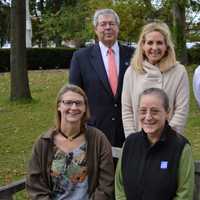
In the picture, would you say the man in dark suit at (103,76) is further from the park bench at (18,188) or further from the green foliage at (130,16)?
the green foliage at (130,16)

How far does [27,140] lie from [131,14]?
41.8 ft

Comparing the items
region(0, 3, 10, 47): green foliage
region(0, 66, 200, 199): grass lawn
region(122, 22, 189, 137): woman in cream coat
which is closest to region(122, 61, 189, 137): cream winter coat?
region(122, 22, 189, 137): woman in cream coat

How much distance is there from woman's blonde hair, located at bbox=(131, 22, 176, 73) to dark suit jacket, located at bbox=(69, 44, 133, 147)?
0.50m

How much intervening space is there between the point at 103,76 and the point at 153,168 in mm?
1379

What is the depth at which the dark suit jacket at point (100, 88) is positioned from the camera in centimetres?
452

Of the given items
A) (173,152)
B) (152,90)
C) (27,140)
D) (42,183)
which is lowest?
(27,140)

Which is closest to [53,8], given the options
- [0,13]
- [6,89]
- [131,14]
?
[0,13]

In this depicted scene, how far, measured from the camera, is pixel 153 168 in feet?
10.9

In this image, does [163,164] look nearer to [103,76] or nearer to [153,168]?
[153,168]

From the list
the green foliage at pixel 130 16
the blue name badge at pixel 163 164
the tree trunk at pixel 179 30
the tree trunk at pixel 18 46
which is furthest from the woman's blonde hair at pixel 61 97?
the tree trunk at pixel 179 30

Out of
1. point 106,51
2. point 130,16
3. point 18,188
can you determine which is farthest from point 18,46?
point 18,188

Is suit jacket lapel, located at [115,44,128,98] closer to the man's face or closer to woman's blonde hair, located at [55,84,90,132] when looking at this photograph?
the man's face

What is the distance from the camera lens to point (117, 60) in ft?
15.0

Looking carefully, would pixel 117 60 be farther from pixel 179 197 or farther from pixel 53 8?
pixel 53 8
